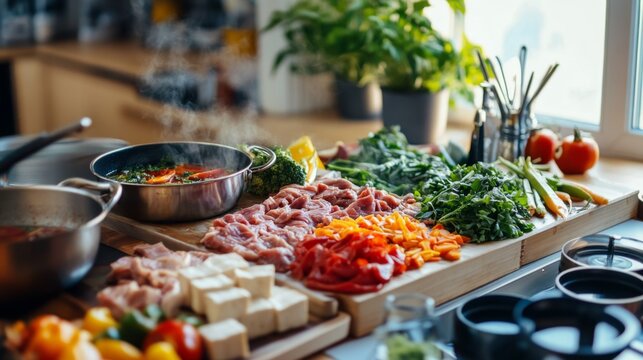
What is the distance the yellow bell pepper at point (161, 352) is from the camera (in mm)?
1177

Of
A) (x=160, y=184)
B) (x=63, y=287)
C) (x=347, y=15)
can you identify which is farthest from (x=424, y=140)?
(x=63, y=287)

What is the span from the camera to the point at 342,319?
145 centimetres

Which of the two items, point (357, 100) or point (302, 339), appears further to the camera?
point (357, 100)

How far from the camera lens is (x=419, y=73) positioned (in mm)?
2771

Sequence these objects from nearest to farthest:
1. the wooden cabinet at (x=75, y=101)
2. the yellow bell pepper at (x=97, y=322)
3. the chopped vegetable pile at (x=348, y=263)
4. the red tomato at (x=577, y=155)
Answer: the yellow bell pepper at (x=97, y=322) < the chopped vegetable pile at (x=348, y=263) < the red tomato at (x=577, y=155) < the wooden cabinet at (x=75, y=101)

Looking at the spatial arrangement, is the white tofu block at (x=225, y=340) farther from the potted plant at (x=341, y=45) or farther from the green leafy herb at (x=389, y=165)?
the potted plant at (x=341, y=45)

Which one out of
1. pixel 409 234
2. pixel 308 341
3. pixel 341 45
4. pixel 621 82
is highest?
pixel 341 45

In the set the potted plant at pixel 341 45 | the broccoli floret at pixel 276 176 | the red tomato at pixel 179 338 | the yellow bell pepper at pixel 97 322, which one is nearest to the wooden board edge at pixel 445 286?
the red tomato at pixel 179 338

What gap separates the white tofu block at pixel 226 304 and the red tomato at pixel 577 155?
1327 mm

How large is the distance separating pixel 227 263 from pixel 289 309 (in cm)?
17

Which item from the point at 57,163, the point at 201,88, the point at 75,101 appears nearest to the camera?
the point at 57,163

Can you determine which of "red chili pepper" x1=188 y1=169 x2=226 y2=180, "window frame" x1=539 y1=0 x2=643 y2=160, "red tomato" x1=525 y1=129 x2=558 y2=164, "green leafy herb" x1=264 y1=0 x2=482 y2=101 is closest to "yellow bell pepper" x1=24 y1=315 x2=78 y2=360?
"red chili pepper" x1=188 y1=169 x2=226 y2=180

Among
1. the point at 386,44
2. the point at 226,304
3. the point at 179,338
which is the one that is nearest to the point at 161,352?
the point at 179,338

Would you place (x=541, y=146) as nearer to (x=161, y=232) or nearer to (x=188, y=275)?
(x=161, y=232)
